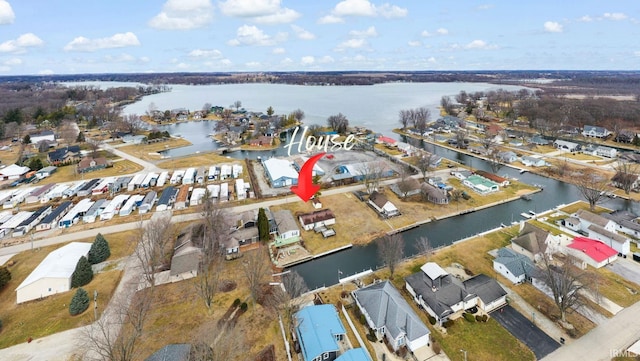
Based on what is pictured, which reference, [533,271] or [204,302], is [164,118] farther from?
[533,271]

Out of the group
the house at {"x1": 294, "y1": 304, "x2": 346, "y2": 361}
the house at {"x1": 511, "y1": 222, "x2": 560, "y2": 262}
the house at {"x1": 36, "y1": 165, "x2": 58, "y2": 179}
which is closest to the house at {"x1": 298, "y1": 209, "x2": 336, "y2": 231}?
the house at {"x1": 294, "y1": 304, "x2": 346, "y2": 361}

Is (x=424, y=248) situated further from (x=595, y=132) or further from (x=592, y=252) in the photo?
(x=595, y=132)

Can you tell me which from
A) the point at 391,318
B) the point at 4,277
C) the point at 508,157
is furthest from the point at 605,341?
the point at 4,277

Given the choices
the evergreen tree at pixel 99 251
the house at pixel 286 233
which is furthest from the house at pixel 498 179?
the evergreen tree at pixel 99 251

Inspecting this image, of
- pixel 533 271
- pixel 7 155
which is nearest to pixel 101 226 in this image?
pixel 533 271

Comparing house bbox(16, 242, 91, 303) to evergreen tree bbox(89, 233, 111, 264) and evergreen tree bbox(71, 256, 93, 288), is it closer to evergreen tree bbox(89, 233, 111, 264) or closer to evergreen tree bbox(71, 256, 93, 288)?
evergreen tree bbox(71, 256, 93, 288)
